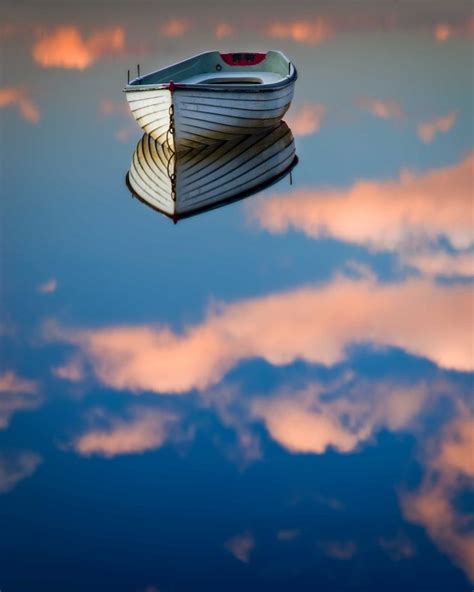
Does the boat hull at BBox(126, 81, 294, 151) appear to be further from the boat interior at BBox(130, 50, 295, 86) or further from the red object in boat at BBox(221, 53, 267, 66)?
the red object in boat at BBox(221, 53, 267, 66)

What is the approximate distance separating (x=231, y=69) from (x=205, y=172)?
4.33 metres

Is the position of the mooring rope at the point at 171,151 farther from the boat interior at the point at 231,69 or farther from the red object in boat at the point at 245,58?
the red object in boat at the point at 245,58

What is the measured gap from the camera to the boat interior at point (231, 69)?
13234 millimetres

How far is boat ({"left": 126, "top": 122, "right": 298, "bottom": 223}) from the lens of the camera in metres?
10.1

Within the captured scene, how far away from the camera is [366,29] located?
1962 cm

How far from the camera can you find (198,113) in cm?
1060

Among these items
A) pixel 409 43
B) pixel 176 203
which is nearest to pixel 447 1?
pixel 409 43

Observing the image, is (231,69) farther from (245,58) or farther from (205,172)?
(205,172)

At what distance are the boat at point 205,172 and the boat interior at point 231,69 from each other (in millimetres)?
1509

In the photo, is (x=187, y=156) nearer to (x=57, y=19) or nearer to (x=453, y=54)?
(x=453, y=54)

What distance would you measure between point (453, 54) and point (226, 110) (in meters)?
7.28

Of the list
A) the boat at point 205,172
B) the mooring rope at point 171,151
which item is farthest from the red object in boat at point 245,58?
the mooring rope at point 171,151

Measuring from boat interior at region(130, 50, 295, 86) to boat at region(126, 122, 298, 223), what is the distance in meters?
1.51

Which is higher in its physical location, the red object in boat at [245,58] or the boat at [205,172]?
the red object in boat at [245,58]
